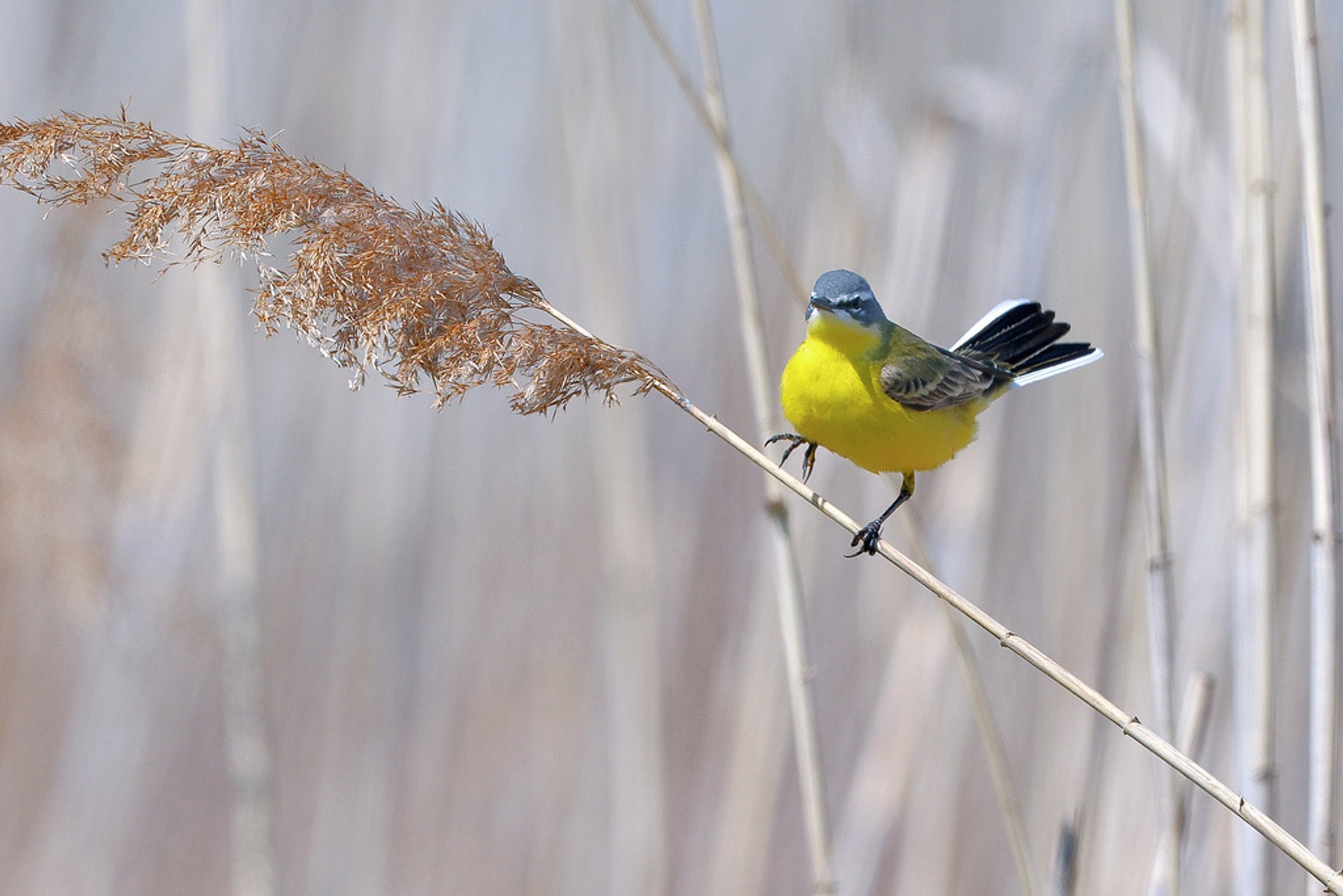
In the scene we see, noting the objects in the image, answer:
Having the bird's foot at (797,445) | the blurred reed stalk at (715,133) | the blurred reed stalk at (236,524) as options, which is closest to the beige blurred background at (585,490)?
the blurred reed stalk at (236,524)

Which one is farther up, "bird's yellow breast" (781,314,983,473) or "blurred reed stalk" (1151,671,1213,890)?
"bird's yellow breast" (781,314,983,473)

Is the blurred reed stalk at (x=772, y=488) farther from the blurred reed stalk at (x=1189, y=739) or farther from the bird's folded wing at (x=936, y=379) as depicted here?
the blurred reed stalk at (x=1189, y=739)

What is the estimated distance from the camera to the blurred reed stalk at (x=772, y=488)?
164 cm

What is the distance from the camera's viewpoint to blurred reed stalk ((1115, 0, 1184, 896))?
1.57m

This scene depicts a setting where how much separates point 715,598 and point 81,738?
267cm

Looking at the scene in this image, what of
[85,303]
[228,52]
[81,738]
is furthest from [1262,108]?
[81,738]

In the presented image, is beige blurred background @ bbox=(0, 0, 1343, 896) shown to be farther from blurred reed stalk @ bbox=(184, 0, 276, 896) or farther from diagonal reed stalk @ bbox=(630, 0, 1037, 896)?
diagonal reed stalk @ bbox=(630, 0, 1037, 896)

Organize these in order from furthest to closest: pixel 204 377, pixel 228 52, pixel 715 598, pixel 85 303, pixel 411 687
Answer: pixel 715 598, pixel 411 687, pixel 204 377, pixel 85 303, pixel 228 52

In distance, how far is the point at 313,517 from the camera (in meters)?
3.77

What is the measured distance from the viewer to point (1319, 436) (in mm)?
1468

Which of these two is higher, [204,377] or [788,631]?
[204,377]

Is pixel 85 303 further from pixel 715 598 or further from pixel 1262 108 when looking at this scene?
pixel 715 598

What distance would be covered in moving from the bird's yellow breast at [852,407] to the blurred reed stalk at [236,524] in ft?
4.05

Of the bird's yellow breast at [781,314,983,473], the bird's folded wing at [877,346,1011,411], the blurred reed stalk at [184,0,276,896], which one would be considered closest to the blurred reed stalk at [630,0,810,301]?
the bird's yellow breast at [781,314,983,473]
